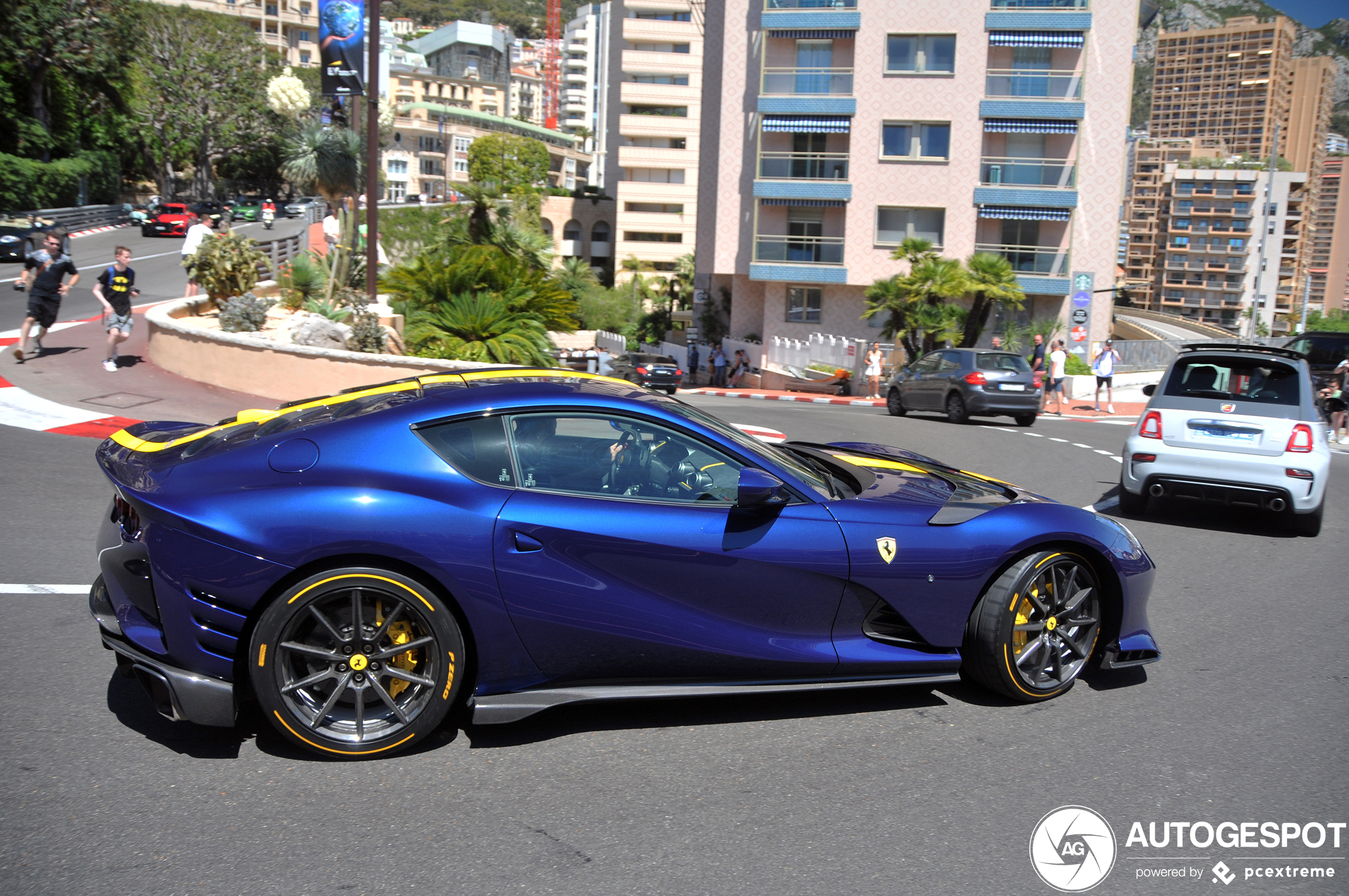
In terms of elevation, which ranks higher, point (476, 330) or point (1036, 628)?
point (476, 330)

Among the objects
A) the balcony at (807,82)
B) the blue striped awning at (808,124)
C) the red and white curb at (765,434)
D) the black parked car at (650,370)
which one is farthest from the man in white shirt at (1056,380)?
the balcony at (807,82)

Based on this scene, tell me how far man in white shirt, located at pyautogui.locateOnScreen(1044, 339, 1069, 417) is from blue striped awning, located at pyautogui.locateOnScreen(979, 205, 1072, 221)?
1468 centimetres

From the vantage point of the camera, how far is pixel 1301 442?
8961mm

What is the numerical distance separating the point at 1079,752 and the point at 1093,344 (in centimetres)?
4151

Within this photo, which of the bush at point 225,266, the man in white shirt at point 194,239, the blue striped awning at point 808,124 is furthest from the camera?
the blue striped awning at point 808,124

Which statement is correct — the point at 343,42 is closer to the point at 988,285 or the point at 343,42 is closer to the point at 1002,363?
the point at 1002,363

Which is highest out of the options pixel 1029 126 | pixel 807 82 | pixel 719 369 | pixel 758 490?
pixel 807 82

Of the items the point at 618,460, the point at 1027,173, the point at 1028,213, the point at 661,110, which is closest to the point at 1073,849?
the point at 618,460

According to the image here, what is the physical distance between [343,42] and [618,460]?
19002 mm

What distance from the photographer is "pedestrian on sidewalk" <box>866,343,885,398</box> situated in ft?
110

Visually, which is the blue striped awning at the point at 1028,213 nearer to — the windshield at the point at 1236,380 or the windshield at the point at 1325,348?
the windshield at the point at 1325,348

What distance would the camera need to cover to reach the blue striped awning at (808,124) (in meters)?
43.1

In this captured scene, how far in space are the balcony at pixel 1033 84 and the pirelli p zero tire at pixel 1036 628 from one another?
41138 mm

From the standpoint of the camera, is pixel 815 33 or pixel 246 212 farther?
pixel 246 212
